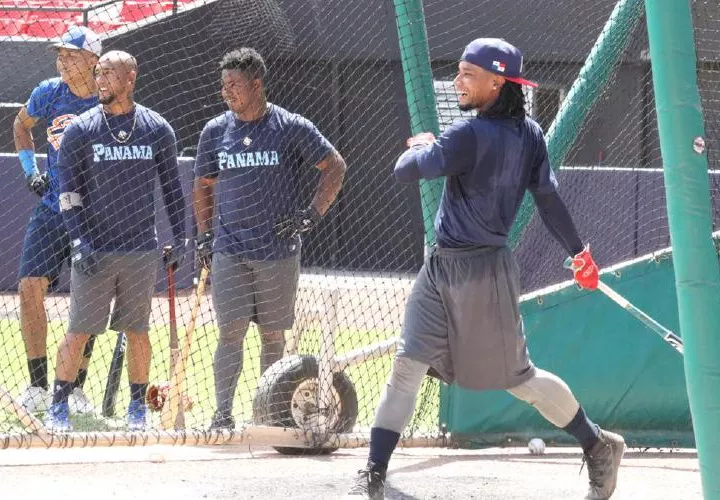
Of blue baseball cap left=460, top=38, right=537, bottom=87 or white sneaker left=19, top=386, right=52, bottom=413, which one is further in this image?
white sneaker left=19, top=386, right=52, bottom=413

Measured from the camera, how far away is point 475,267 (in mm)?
5551

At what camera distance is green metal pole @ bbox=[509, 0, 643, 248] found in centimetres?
736

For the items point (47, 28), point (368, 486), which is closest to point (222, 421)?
point (368, 486)

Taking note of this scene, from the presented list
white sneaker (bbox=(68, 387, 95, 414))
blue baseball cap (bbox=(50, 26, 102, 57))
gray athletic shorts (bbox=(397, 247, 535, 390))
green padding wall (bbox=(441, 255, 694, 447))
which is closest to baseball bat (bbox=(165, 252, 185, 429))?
white sneaker (bbox=(68, 387, 95, 414))

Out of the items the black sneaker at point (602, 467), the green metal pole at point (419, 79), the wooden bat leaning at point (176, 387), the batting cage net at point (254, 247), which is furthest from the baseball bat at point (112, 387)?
the black sneaker at point (602, 467)

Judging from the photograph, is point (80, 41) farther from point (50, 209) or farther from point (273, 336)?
point (273, 336)

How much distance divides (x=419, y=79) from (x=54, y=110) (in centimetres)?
233

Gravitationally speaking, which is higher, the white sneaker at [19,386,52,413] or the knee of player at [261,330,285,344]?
the knee of player at [261,330,285,344]

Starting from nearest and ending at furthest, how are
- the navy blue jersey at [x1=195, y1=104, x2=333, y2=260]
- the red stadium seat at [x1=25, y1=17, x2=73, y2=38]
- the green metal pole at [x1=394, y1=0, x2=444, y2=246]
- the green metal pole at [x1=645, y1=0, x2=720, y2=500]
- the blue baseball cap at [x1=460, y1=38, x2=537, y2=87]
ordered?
the green metal pole at [x1=645, y1=0, x2=720, y2=500] → the blue baseball cap at [x1=460, y1=38, x2=537, y2=87] → the green metal pole at [x1=394, y1=0, x2=444, y2=246] → the navy blue jersey at [x1=195, y1=104, x2=333, y2=260] → the red stadium seat at [x1=25, y1=17, x2=73, y2=38]

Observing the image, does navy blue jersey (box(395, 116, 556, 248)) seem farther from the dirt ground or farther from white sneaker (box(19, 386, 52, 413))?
white sneaker (box(19, 386, 52, 413))

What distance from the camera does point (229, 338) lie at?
7.12 m

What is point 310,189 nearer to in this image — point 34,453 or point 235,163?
point 235,163

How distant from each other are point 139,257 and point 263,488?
5.68 feet

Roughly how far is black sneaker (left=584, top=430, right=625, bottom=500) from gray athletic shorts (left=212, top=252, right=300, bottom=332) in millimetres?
1945
